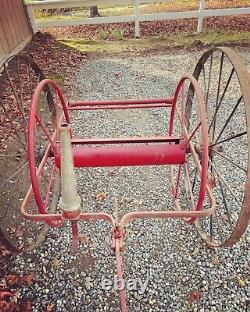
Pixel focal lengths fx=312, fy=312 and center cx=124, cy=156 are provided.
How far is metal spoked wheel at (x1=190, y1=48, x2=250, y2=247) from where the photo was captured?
1.79m

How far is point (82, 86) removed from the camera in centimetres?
657

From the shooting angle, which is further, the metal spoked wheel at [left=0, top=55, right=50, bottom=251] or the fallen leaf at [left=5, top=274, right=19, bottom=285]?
the fallen leaf at [left=5, top=274, right=19, bottom=285]

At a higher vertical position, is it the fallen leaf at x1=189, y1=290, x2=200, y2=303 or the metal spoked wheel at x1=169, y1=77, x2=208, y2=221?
the metal spoked wheel at x1=169, y1=77, x2=208, y2=221

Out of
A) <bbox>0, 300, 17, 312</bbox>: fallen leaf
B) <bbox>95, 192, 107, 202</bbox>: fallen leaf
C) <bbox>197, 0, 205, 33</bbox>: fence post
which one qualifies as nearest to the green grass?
<bbox>197, 0, 205, 33</bbox>: fence post

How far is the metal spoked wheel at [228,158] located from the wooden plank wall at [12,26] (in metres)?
4.75

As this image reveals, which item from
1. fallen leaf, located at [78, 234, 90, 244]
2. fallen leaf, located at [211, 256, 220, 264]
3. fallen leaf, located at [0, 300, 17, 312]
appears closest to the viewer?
fallen leaf, located at [0, 300, 17, 312]

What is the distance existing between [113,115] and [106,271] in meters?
3.16

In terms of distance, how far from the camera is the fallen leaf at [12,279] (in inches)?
106

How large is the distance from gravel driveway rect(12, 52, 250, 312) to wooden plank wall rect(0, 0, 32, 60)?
15.4 ft

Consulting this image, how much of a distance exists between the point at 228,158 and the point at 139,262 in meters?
1.61

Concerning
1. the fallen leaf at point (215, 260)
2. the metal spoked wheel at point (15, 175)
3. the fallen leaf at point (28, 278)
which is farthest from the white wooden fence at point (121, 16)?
the fallen leaf at point (28, 278)

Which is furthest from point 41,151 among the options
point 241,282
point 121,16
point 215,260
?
point 121,16

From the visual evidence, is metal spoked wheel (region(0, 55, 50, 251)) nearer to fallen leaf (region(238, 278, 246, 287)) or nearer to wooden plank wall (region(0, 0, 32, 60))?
fallen leaf (region(238, 278, 246, 287))

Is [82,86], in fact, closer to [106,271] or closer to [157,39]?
[157,39]
